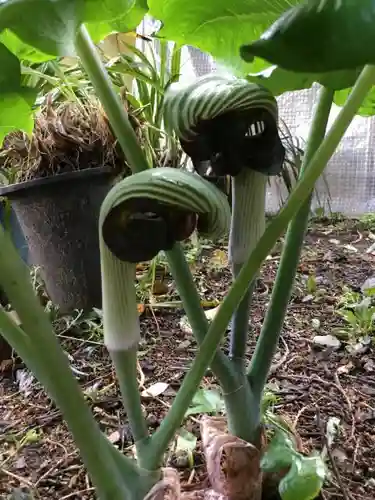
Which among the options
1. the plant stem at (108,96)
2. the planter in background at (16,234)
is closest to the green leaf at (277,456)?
the plant stem at (108,96)

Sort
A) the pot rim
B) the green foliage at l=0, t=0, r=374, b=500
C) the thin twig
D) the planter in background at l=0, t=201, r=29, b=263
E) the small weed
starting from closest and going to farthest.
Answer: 1. the green foliage at l=0, t=0, r=374, b=500
2. the thin twig
3. the pot rim
4. the planter in background at l=0, t=201, r=29, b=263
5. the small weed

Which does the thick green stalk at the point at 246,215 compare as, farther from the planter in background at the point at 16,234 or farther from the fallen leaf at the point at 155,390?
the planter in background at the point at 16,234

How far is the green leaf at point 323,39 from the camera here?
0.24m

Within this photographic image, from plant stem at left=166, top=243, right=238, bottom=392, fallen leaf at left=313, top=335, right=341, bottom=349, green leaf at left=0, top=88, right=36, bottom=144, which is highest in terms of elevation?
green leaf at left=0, top=88, right=36, bottom=144

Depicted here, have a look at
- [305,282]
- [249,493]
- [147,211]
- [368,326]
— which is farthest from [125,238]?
[305,282]

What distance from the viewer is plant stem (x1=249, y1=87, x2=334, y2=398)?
49cm

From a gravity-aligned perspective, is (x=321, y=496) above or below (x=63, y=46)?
below

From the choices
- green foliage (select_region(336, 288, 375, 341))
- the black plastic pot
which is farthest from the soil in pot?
green foliage (select_region(336, 288, 375, 341))

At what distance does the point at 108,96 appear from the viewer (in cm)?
45

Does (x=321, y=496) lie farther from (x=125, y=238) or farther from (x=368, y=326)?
(x=368, y=326)

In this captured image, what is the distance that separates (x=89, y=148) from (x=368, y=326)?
677 mm

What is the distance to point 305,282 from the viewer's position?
141cm

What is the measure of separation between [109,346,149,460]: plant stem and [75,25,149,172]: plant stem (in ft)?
0.50

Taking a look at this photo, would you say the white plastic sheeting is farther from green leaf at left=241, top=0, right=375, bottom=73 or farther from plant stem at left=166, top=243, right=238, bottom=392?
green leaf at left=241, top=0, right=375, bottom=73
